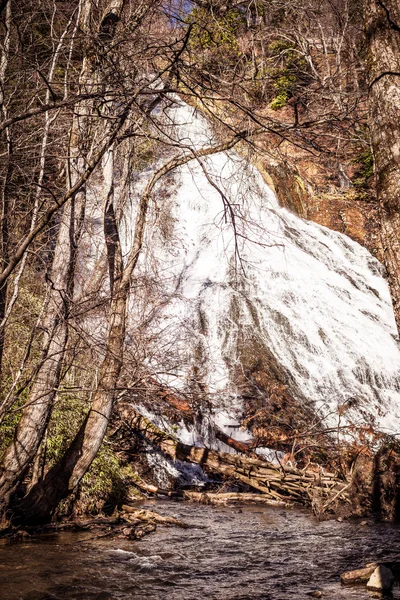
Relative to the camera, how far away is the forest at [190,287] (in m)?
3.28

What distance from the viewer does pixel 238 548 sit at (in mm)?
5312

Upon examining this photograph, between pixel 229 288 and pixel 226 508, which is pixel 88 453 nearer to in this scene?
pixel 226 508

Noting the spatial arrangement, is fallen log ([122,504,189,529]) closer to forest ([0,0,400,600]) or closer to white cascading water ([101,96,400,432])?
forest ([0,0,400,600])

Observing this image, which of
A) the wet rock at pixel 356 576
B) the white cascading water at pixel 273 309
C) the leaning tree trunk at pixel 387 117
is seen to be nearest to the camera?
the leaning tree trunk at pixel 387 117

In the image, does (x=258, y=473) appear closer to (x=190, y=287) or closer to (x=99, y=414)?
(x=99, y=414)

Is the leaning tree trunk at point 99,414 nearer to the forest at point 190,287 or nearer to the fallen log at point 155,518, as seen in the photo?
the forest at point 190,287

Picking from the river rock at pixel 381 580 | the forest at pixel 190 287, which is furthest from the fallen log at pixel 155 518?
the river rock at pixel 381 580

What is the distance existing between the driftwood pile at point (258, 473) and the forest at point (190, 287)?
0.03 metres

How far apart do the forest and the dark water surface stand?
3.3 inches

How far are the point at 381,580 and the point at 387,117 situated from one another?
10.6 ft

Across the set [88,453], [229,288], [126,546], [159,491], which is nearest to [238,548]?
[126,546]

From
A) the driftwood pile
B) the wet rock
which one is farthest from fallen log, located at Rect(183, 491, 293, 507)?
the wet rock

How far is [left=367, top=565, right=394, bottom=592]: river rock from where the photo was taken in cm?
380

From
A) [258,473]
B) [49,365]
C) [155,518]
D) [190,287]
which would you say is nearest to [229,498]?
[258,473]
